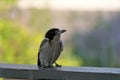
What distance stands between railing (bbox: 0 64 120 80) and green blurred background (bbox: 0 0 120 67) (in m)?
3.38

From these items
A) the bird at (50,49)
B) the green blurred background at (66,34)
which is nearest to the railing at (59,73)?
the bird at (50,49)

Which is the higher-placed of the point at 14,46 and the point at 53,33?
the point at 53,33

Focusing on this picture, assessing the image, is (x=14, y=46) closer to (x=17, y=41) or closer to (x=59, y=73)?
(x=17, y=41)

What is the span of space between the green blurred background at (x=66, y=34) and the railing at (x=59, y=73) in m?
3.38

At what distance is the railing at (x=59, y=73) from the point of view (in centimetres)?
201

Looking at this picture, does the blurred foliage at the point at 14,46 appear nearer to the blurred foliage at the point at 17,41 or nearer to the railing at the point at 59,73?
the blurred foliage at the point at 17,41

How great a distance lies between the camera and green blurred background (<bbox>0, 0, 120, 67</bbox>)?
18.8 feet

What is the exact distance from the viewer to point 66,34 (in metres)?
8.07

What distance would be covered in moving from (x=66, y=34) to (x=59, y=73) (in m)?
5.98

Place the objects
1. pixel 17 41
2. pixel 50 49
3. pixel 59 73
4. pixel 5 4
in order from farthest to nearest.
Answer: pixel 5 4 < pixel 17 41 < pixel 50 49 < pixel 59 73

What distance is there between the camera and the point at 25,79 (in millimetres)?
2170

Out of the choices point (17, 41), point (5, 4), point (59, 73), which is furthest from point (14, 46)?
point (59, 73)

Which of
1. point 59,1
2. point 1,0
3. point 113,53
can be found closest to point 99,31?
point 113,53

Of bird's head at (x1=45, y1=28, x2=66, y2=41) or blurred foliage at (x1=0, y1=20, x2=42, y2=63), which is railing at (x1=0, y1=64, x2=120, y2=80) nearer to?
bird's head at (x1=45, y1=28, x2=66, y2=41)
